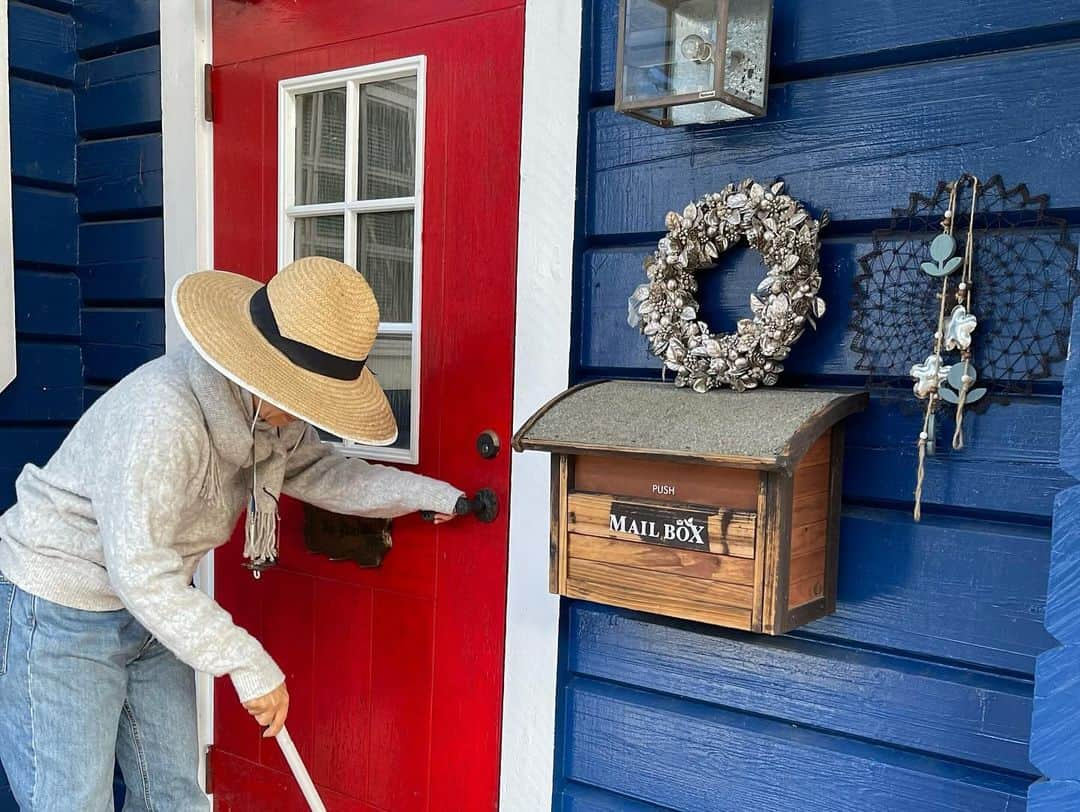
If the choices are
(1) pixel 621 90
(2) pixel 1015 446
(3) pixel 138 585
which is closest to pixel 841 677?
(2) pixel 1015 446

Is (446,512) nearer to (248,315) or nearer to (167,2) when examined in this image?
(248,315)

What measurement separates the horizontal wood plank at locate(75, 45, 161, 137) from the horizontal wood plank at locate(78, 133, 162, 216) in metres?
0.04

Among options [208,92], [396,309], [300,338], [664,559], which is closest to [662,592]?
[664,559]

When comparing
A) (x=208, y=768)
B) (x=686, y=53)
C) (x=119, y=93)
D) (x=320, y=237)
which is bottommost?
(x=208, y=768)

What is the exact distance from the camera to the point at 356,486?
1998mm

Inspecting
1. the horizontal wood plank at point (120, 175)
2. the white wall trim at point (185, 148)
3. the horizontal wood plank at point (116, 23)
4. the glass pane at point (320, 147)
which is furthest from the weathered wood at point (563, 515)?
the horizontal wood plank at point (116, 23)

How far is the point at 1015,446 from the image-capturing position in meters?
1.48

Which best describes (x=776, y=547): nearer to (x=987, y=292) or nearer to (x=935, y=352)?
(x=935, y=352)

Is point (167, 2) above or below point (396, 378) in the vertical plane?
above

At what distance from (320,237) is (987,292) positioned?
1.44m

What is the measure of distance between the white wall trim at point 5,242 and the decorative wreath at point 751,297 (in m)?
1.75

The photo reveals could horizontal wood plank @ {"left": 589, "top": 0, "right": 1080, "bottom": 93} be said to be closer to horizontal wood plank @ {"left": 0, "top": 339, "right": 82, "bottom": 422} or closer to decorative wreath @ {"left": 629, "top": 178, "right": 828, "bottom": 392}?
decorative wreath @ {"left": 629, "top": 178, "right": 828, "bottom": 392}

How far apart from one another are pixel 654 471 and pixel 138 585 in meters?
0.85

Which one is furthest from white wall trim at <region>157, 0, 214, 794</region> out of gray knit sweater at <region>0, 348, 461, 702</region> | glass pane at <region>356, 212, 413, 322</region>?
gray knit sweater at <region>0, 348, 461, 702</region>
